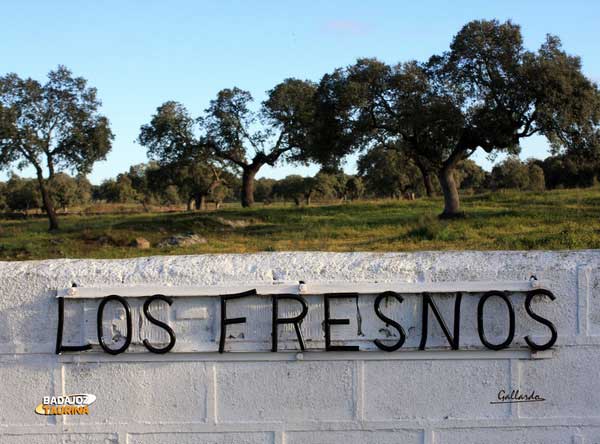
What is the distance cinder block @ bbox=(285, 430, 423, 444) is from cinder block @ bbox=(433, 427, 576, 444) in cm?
14

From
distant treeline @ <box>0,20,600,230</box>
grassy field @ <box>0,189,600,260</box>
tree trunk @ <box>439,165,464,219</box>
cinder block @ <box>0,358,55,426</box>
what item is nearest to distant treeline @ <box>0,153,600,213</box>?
distant treeline @ <box>0,20,600,230</box>

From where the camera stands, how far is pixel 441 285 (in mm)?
3816

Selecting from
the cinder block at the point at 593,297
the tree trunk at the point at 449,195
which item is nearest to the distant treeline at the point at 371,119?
the tree trunk at the point at 449,195

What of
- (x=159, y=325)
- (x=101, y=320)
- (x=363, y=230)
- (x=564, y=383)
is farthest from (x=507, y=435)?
(x=363, y=230)

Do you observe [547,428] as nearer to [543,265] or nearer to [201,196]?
[543,265]

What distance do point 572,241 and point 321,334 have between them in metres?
12.6

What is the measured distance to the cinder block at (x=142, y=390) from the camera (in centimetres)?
386

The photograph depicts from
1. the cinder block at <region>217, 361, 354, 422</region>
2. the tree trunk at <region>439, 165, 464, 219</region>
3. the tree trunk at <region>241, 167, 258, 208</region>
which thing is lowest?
the cinder block at <region>217, 361, 354, 422</region>

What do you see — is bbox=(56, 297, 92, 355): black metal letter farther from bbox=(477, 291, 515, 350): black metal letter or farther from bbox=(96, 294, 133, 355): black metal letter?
bbox=(477, 291, 515, 350): black metal letter

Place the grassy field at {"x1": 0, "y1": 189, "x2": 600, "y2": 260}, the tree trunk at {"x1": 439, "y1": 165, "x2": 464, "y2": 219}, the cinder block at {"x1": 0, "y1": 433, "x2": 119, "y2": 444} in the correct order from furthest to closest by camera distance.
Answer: the tree trunk at {"x1": 439, "y1": 165, "x2": 464, "y2": 219} → the grassy field at {"x1": 0, "y1": 189, "x2": 600, "y2": 260} → the cinder block at {"x1": 0, "y1": 433, "x2": 119, "y2": 444}

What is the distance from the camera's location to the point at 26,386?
388 centimetres

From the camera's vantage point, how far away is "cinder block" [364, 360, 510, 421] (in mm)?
3828

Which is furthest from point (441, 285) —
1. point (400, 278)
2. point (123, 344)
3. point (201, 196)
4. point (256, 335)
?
point (201, 196)

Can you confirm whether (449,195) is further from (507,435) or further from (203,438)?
(203,438)
